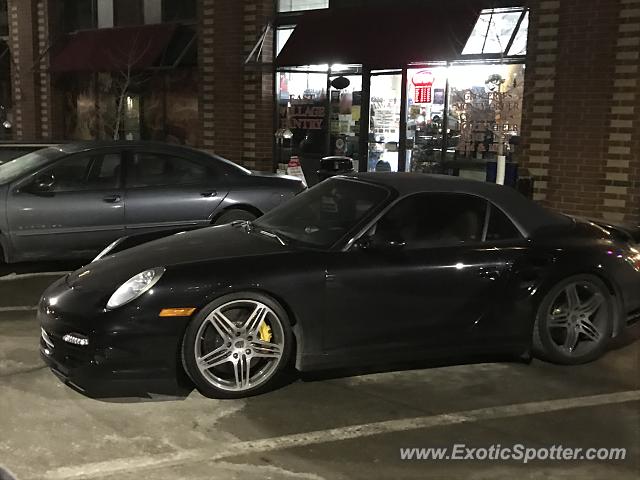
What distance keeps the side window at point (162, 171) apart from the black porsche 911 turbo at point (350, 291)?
235 cm

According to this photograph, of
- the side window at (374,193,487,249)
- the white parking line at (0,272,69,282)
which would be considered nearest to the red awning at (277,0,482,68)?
the white parking line at (0,272,69,282)

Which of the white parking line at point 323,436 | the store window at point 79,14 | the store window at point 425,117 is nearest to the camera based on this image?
the white parking line at point 323,436

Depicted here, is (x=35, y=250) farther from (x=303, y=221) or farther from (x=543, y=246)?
(x=543, y=246)

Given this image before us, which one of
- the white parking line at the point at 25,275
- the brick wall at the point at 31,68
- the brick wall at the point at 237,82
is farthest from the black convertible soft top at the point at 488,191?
the brick wall at the point at 31,68

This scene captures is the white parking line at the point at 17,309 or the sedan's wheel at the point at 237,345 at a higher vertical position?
the sedan's wheel at the point at 237,345

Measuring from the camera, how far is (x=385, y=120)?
12.8m

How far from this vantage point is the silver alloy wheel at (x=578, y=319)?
5426 mm

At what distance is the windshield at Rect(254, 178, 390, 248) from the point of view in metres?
5.04

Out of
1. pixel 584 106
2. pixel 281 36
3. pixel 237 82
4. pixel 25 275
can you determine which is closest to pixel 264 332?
pixel 25 275

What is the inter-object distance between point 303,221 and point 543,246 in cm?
Result: 174

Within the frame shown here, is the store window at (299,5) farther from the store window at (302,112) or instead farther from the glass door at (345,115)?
the glass door at (345,115)

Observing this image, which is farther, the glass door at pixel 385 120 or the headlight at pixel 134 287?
the glass door at pixel 385 120

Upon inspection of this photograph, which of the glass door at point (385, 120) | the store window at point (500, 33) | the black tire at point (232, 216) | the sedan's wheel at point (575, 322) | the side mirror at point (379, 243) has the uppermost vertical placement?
the store window at point (500, 33)

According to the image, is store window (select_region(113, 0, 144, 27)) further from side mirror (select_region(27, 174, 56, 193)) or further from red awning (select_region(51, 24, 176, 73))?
side mirror (select_region(27, 174, 56, 193))
